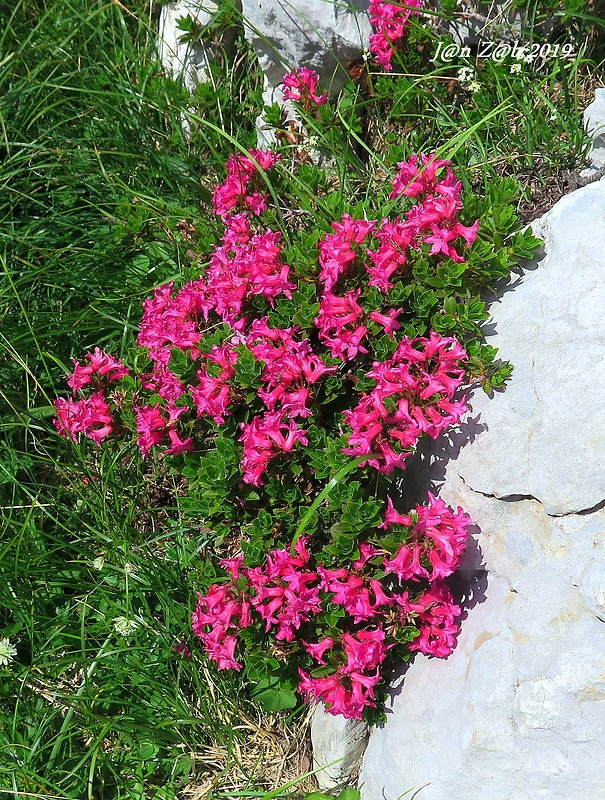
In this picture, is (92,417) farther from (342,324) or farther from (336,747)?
(336,747)

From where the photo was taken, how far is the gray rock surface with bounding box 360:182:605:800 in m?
2.39

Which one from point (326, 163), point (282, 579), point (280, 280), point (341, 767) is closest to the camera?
point (282, 579)

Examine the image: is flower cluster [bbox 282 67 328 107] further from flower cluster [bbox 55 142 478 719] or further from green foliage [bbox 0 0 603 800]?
flower cluster [bbox 55 142 478 719]

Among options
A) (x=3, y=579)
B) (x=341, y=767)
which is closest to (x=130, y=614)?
(x=3, y=579)

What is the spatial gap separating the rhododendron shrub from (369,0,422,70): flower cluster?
3.22ft

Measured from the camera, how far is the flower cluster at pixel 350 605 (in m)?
2.58

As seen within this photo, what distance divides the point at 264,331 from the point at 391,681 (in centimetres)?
158

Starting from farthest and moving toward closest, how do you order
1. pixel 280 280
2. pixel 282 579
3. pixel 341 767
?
pixel 341 767 < pixel 280 280 < pixel 282 579

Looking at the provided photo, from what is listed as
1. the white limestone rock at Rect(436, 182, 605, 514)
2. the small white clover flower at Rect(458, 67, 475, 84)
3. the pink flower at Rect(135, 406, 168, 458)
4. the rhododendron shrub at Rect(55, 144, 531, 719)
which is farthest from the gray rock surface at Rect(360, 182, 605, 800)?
the pink flower at Rect(135, 406, 168, 458)

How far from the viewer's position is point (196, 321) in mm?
3137

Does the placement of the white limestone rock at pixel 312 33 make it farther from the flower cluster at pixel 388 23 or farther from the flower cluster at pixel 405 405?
the flower cluster at pixel 405 405

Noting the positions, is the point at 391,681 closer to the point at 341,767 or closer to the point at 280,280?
the point at 341,767

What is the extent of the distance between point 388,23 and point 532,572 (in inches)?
109

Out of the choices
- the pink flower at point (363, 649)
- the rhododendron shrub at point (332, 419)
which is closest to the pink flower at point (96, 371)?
the rhododendron shrub at point (332, 419)
